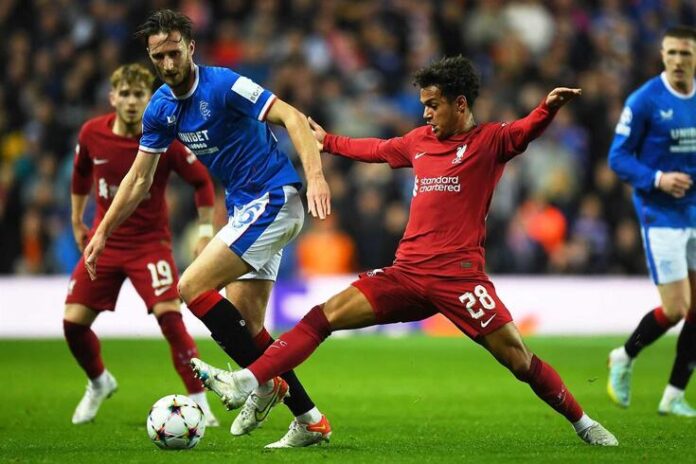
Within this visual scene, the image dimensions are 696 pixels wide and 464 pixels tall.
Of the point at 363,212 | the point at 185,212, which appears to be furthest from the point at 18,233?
the point at 363,212

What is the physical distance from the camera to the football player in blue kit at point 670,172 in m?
9.32

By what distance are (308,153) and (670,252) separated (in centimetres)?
358

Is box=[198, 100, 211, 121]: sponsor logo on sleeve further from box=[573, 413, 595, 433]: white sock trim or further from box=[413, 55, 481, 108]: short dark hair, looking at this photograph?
box=[573, 413, 595, 433]: white sock trim

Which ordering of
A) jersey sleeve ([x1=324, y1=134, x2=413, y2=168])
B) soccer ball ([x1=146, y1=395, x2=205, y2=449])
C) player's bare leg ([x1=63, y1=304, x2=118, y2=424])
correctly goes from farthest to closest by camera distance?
player's bare leg ([x1=63, y1=304, x2=118, y2=424]), jersey sleeve ([x1=324, y1=134, x2=413, y2=168]), soccer ball ([x1=146, y1=395, x2=205, y2=449])

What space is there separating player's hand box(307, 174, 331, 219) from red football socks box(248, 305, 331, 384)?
2.39 ft

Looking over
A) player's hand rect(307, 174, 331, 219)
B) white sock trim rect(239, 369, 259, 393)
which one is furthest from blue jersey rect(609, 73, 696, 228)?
white sock trim rect(239, 369, 259, 393)

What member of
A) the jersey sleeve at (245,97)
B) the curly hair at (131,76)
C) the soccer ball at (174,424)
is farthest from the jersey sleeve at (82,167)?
the soccer ball at (174,424)

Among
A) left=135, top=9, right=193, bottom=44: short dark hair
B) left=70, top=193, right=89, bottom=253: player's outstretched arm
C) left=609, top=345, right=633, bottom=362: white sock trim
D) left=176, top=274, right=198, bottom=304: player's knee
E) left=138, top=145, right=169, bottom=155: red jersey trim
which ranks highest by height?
left=135, top=9, right=193, bottom=44: short dark hair

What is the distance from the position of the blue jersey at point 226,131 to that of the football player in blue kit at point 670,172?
10.0 feet

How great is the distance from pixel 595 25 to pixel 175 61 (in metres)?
14.2

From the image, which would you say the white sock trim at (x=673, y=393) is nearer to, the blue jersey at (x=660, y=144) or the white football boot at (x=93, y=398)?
the blue jersey at (x=660, y=144)

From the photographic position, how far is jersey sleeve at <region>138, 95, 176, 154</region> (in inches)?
298

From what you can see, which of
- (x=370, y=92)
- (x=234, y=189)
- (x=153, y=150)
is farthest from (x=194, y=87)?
(x=370, y=92)

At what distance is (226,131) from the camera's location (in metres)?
7.53
